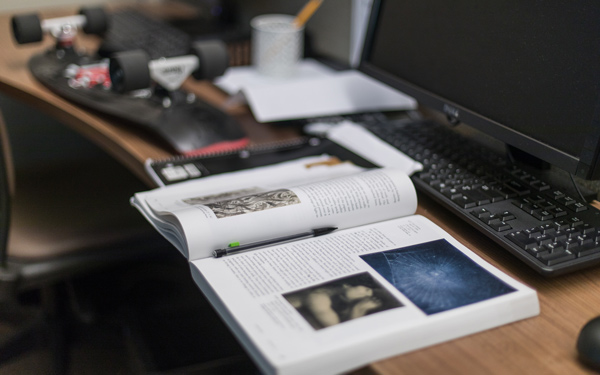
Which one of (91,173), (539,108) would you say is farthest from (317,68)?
(539,108)

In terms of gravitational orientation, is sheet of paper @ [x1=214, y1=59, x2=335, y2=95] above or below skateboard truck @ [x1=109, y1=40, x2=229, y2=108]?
below

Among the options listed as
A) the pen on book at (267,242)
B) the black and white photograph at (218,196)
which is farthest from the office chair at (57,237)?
the pen on book at (267,242)

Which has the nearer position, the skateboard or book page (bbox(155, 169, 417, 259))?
book page (bbox(155, 169, 417, 259))

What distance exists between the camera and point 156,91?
105cm

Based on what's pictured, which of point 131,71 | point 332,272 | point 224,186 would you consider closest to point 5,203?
point 131,71

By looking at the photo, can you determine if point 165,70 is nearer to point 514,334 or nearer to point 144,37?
point 144,37

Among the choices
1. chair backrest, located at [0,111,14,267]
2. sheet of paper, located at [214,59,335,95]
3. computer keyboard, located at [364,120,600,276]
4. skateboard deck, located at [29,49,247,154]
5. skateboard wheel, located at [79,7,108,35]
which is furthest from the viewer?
skateboard wheel, located at [79,7,108,35]

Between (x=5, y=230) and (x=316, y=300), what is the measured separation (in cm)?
72

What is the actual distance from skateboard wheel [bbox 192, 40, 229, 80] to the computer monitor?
0.88 feet

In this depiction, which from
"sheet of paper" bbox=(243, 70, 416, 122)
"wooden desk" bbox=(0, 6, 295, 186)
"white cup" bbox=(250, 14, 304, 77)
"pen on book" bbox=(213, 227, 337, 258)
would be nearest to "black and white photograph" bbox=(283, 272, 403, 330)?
"pen on book" bbox=(213, 227, 337, 258)

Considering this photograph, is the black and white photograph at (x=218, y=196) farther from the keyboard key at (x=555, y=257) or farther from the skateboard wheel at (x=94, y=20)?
the skateboard wheel at (x=94, y=20)

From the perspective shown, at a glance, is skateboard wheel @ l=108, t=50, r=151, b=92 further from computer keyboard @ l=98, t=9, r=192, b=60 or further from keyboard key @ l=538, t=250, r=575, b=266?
keyboard key @ l=538, t=250, r=575, b=266

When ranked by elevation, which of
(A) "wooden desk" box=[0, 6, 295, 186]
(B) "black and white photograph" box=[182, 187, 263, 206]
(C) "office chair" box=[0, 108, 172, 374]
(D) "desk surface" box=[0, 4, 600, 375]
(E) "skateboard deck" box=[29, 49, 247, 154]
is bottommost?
(C) "office chair" box=[0, 108, 172, 374]

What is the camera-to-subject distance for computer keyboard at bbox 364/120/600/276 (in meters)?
0.61
